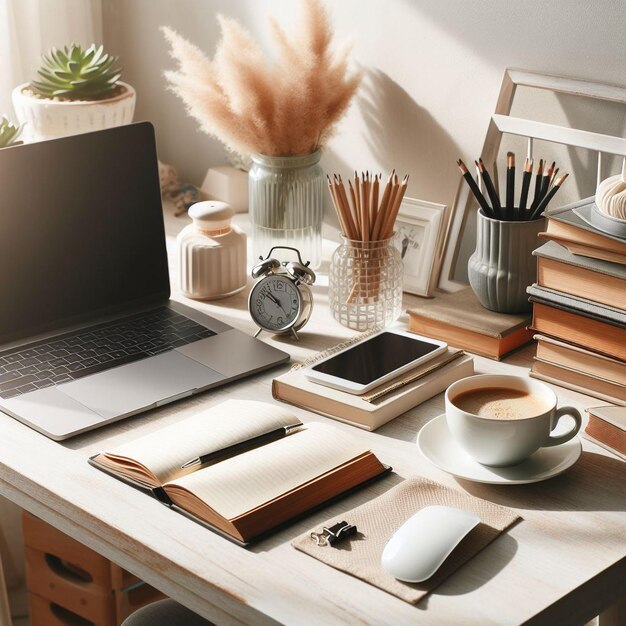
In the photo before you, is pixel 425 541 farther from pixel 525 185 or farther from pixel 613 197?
pixel 525 185

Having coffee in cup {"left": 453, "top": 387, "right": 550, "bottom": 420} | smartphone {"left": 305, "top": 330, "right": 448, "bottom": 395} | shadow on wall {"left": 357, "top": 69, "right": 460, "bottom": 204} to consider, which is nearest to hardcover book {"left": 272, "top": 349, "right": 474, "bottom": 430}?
smartphone {"left": 305, "top": 330, "right": 448, "bottom": 395}

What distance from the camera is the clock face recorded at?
1304 mm

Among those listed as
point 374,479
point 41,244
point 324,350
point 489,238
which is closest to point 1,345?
point 41,244

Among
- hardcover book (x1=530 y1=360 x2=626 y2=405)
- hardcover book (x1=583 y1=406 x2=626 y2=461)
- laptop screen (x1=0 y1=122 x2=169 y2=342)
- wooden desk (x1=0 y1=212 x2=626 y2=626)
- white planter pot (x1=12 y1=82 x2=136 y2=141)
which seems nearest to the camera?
wooden desk (x1=0 y1=212 x2=626 y2=626)

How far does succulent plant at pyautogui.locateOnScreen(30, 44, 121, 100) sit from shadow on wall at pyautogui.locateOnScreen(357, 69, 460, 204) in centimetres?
46

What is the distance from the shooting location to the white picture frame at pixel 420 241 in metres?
1.47

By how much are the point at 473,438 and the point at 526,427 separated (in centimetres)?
5

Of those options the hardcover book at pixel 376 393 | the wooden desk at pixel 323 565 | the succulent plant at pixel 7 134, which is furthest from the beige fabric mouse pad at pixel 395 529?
the succulent plant at pixel 7 134

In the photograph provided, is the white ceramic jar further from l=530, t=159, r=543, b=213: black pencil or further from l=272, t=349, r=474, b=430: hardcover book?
l=530, t=159, r=543, b=213: black pencil

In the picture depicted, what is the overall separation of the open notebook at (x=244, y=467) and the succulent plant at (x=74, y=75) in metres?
0.85

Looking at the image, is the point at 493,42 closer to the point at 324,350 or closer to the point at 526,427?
the point at 324,350

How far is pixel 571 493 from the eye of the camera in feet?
3.18

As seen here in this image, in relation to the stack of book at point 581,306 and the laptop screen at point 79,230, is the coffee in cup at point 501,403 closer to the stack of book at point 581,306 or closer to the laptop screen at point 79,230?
the stack of book at point 581,306

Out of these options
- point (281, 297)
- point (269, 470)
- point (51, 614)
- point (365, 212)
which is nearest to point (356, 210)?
point (365, 212)
